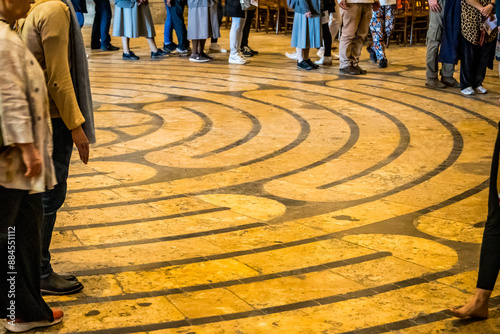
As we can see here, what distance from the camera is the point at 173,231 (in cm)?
387

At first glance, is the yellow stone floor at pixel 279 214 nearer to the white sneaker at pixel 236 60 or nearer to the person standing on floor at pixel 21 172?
the person standing on floor at pixel 21 172

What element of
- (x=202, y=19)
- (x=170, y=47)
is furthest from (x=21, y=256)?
(x=170, y=47)

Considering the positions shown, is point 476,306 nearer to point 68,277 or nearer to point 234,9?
point 68,277

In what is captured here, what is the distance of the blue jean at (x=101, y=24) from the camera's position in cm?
1135

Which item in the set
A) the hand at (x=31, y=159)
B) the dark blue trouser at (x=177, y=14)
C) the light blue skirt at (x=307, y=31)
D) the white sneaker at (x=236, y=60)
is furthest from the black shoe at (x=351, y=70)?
the hand at (x=31, y=159)

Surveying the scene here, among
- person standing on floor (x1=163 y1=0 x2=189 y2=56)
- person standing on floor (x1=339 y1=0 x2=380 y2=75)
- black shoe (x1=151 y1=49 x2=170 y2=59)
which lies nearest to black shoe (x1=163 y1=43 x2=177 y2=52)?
person standing on floor (x1=163 y1=0 x2=189 y2=56)

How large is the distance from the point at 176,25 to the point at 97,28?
1531mm

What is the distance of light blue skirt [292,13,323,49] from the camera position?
9.20 m

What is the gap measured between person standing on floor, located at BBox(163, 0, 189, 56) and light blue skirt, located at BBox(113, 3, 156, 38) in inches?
22.8

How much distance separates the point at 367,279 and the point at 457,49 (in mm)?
4833

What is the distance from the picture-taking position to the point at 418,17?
1281 centimetres

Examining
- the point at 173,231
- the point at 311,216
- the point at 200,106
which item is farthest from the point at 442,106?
the point at 173,231

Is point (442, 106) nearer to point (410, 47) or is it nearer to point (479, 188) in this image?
point (479, 188)

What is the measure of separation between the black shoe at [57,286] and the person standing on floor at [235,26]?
7.18 m
